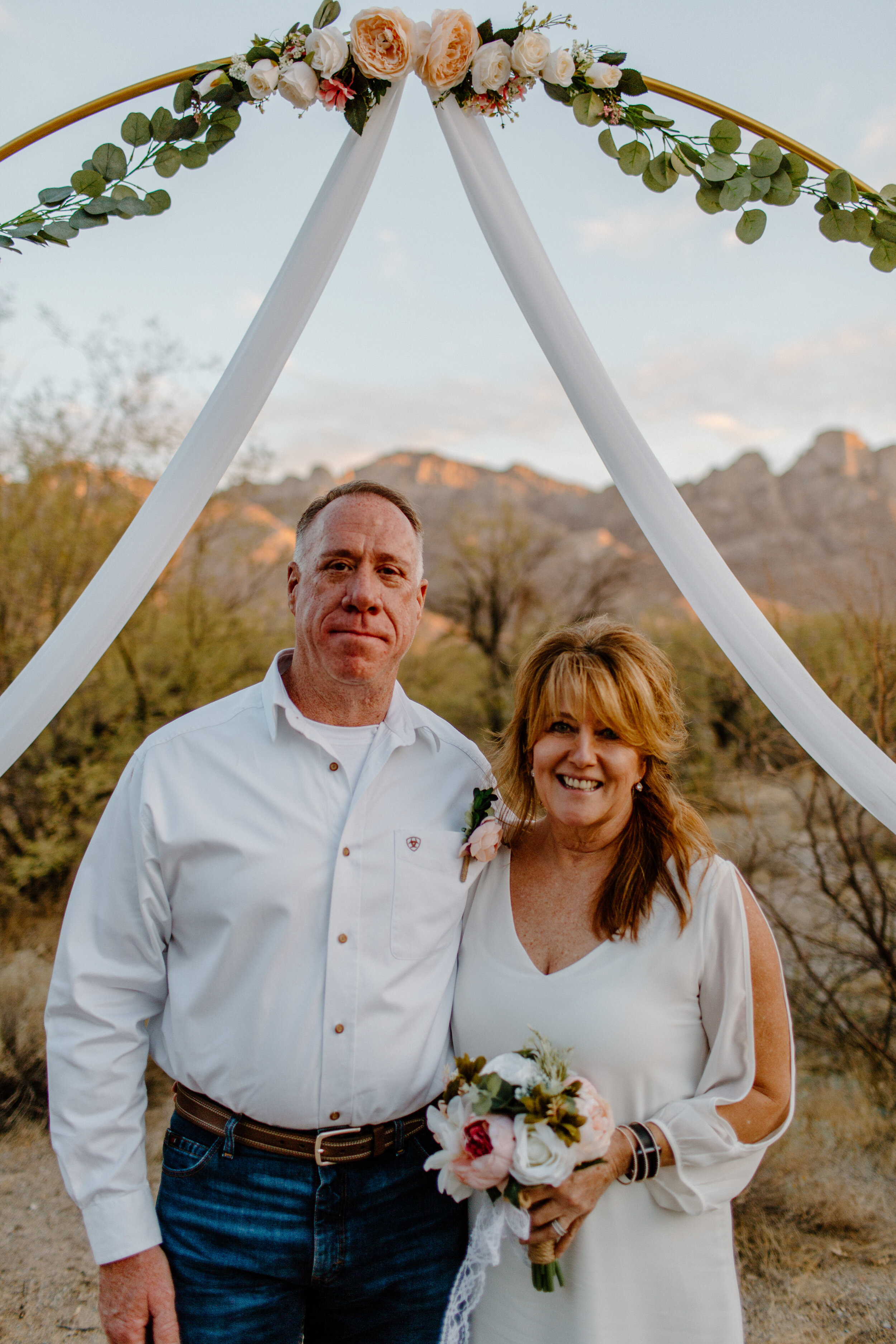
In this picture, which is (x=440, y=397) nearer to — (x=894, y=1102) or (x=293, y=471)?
(x=293, y=471)

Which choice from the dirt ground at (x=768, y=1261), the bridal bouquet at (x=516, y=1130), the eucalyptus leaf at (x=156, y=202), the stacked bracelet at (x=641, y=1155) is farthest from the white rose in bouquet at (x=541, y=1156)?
the dirt ground at (x=768, y=1261)

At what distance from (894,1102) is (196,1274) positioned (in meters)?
4.60

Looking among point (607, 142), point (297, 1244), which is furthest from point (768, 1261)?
point (607, 142)

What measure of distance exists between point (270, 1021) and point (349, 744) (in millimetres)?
662

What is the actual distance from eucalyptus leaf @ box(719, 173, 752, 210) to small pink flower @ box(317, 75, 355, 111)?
3.04 ft

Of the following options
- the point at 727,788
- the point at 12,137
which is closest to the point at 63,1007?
the point at 12,137

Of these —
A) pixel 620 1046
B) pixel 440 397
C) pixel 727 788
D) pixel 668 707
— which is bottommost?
pixel 620 1046

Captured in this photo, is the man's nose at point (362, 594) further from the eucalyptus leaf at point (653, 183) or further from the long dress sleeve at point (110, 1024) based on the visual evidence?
the eucalyptus leaf at point (653, 183)

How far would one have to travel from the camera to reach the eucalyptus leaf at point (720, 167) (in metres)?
1.97

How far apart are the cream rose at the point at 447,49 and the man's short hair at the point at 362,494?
958mm

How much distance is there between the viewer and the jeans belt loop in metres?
1.83

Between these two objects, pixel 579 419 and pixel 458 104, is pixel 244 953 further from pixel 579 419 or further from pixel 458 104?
pixel 458 104

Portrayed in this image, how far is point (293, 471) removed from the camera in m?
19.5

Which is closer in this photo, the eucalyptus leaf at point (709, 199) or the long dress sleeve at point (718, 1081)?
the long dress sleeve at point (718, 1081)
